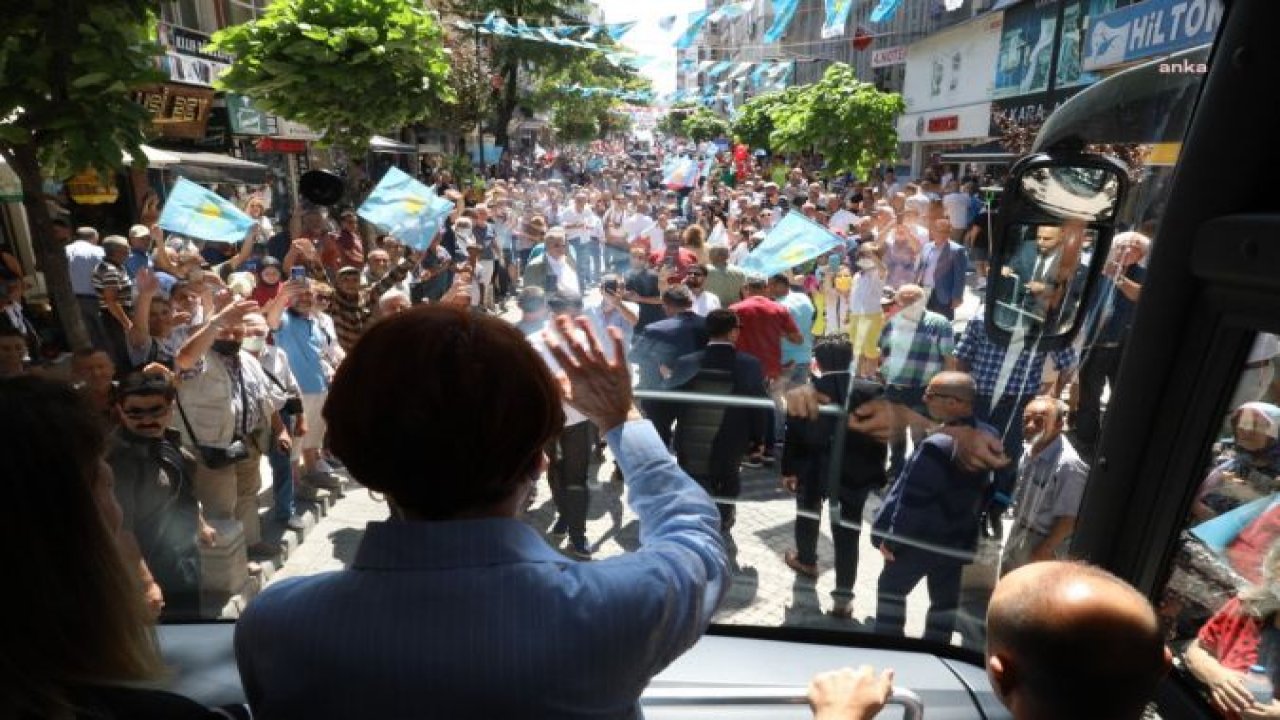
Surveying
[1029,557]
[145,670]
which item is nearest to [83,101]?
[145,670]

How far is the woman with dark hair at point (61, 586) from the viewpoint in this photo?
107cm

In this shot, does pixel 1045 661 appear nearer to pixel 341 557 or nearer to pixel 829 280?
pixel 341 557

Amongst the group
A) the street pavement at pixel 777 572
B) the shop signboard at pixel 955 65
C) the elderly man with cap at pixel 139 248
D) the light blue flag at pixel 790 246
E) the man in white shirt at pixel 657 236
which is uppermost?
the shop signboard at pixel 955 65

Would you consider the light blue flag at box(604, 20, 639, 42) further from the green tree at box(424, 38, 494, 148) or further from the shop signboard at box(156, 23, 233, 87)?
the green tree at box(424, 38, 494, 148)

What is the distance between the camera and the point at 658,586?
108 centimetres

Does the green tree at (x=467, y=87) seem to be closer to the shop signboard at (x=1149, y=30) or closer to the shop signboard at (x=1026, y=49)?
the shop signboard at (x=1026, y=49)

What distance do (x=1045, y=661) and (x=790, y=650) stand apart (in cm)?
125

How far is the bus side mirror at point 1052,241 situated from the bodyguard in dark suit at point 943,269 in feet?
8.63

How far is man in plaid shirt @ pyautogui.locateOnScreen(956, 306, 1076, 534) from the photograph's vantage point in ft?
7.36

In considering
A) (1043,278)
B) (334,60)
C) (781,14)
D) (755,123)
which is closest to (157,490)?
(1043,278)

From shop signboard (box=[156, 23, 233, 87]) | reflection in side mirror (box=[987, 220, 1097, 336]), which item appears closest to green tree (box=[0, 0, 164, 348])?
reflection in side mirror (box=[987, 220, 1097, 336])

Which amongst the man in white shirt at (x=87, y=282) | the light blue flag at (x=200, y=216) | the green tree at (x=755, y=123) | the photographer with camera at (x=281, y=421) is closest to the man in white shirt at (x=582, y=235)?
the light blue flag at (x=200, y=216)

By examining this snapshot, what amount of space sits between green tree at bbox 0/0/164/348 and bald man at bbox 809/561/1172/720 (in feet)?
10.0

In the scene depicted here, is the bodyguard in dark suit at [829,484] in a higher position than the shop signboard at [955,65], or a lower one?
lower
